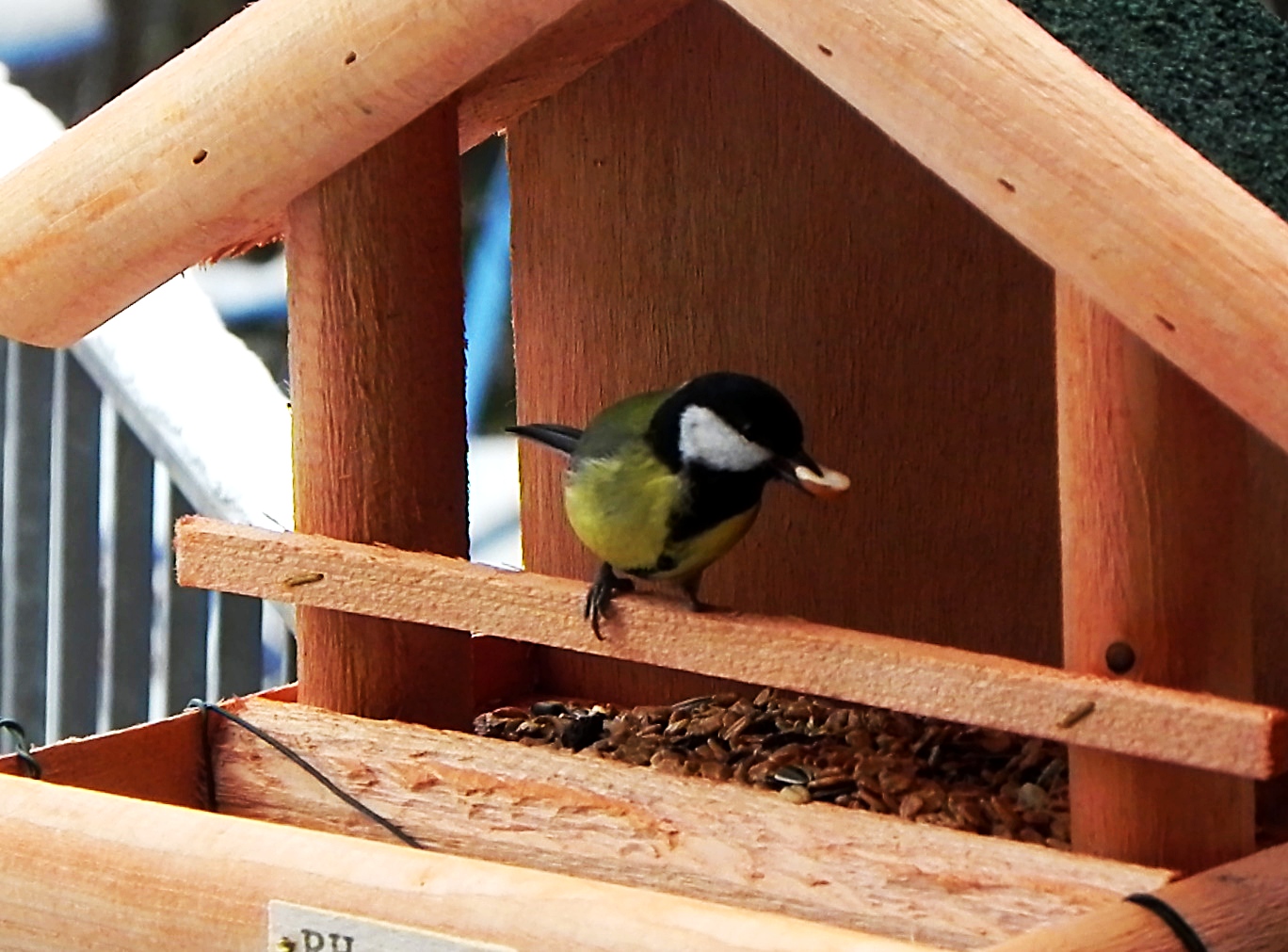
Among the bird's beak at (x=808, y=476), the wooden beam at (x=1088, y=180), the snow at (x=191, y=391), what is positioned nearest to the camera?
the wooden beam at (x=1088, y=180)

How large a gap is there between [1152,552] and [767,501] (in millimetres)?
437

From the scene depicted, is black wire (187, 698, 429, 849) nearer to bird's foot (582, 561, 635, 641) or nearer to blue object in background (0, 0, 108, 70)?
bird's foot (582, 561, 635, 641)

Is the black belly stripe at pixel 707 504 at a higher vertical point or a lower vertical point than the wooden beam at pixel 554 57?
lower

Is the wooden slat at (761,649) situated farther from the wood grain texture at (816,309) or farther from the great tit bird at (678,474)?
the wood grain texture at (816,309)

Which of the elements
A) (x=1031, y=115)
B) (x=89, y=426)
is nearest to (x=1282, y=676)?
(x=1031, y=115)

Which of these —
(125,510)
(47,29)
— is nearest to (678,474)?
(125,510)

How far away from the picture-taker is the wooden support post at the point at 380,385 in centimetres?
104

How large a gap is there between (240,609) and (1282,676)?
1.29 m

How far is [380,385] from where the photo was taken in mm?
1048

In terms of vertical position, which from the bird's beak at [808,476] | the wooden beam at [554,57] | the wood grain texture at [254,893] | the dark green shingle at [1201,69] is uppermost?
the wooden beam at [554,57]

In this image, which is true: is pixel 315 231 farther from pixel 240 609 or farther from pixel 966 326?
pixel 240 609

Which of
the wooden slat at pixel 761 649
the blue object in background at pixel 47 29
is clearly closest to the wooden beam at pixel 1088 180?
the wooden slat at pixel 761 649

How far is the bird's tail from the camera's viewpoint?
1103 millimetres

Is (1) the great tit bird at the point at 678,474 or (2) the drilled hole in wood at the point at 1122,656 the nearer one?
(2) the drilled hole in wood at the point at 1122,656
